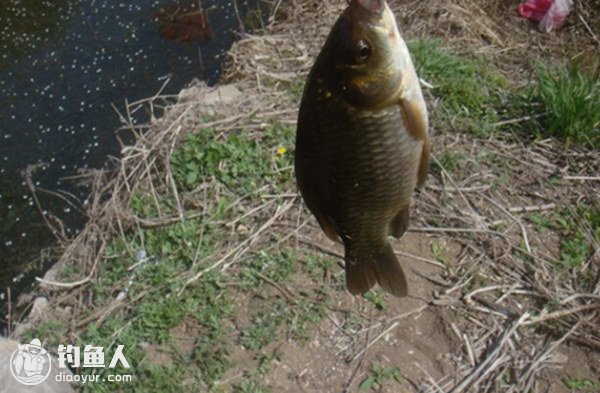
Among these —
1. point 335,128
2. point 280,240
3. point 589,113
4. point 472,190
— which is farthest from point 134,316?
point 589,113

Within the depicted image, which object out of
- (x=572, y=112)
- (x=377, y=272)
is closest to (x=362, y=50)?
(x=377, y=272)

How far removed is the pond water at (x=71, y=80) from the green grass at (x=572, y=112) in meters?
2.49

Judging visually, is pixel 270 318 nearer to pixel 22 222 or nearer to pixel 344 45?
pixel 344 45

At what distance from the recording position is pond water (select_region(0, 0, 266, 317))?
4941mm

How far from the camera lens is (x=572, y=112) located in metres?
3.95

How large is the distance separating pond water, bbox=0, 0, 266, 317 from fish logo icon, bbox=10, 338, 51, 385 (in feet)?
4.21

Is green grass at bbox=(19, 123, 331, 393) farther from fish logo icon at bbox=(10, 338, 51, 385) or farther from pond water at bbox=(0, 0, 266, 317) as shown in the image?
pond water at bbox=(0, 0, 266, 317)

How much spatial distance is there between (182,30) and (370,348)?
12.3ft

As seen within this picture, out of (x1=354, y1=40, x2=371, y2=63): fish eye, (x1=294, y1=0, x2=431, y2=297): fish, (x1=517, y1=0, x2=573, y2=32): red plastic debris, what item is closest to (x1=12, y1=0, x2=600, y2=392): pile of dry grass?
(x1=517, y1=0, x2=573, y2=32): red plastic debris

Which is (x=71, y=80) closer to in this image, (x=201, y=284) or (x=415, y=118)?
(x=201, y=284)

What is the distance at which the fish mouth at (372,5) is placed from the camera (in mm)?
1385

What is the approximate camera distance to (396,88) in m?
1.49

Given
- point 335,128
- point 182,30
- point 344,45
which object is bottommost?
point 182,30

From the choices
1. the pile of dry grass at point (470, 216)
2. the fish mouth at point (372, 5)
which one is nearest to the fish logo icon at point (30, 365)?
the pile of dry grass at point (470, 216)
